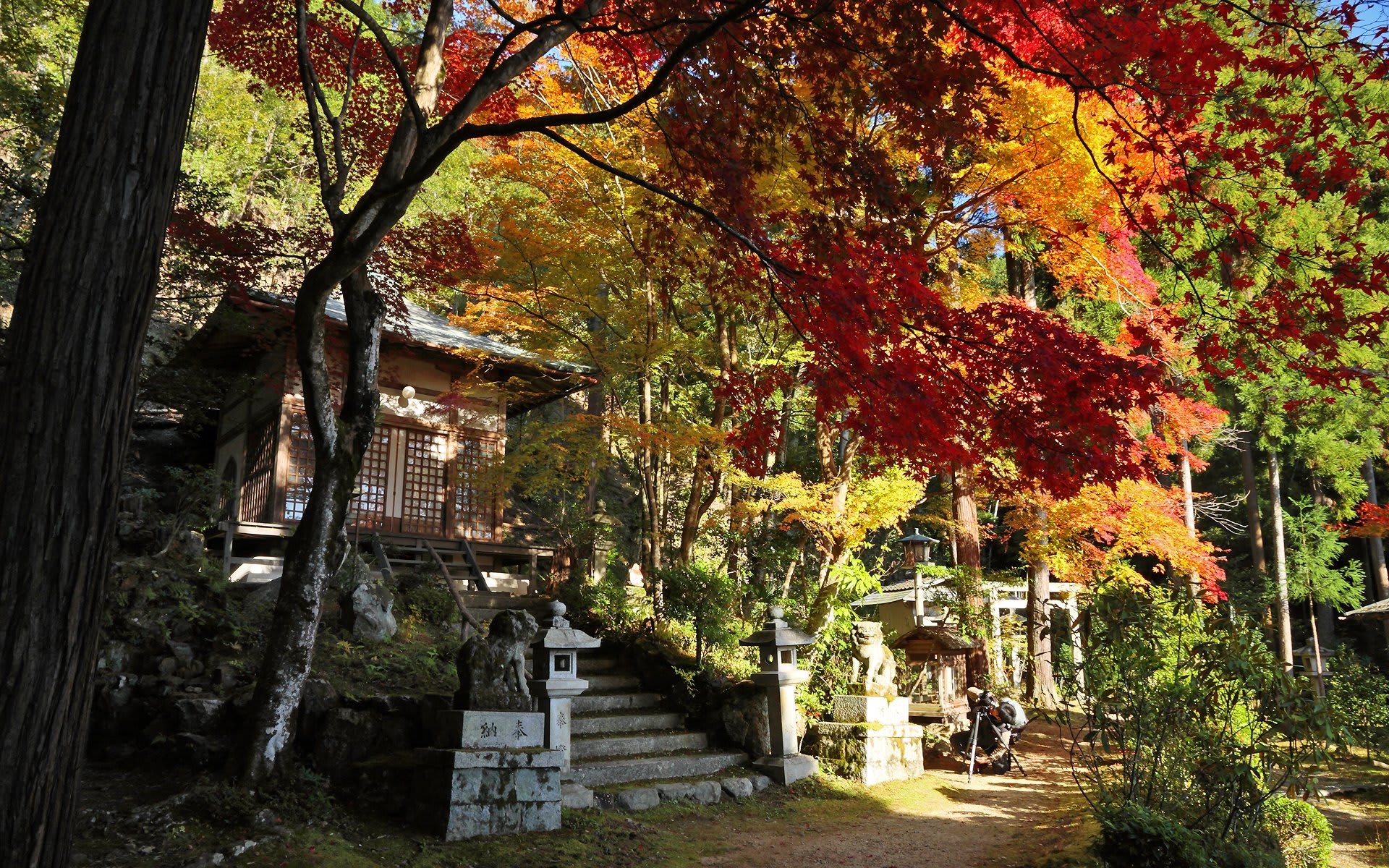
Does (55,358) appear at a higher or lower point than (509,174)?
lower

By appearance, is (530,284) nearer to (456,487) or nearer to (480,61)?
(456,487)

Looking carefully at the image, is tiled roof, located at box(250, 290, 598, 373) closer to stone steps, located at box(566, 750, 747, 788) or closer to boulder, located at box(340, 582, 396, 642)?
boulder, located at box(340, 582, 396, 642)

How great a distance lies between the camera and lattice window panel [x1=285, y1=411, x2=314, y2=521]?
555 inches

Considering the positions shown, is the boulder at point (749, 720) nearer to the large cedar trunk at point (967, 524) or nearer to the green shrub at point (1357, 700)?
the green shrub at point (1357, 700)

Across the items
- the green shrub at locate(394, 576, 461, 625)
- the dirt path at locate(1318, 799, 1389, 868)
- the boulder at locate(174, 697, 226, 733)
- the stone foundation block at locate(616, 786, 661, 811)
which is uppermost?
the green shrub at locate(394, 576, 461, 625)

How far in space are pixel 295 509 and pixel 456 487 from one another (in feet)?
8.85

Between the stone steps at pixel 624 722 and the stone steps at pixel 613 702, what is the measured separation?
114mm

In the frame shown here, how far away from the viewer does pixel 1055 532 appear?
14.6m

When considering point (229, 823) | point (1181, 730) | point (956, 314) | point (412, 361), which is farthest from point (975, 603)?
point (229, 823)

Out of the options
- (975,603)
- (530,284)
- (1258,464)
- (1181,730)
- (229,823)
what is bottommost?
(229,823)

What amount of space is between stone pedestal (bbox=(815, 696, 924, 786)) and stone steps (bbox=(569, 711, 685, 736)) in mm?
1717

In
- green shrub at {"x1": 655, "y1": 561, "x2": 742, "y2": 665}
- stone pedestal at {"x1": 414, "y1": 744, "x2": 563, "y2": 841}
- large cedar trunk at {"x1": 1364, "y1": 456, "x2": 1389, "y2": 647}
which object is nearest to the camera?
stone pedestal at {"x1": 414, "y1": 744, "x2": 563, "y2": 841}

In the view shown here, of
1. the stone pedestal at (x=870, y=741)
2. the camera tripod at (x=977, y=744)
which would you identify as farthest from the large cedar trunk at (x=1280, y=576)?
the stone pedestal at (x=870, y=741)

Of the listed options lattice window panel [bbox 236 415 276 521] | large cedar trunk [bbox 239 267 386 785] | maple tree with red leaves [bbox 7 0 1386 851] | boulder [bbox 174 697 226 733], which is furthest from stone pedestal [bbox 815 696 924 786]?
lattice window panel [bbox 236 415 276 521]
